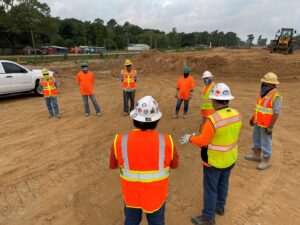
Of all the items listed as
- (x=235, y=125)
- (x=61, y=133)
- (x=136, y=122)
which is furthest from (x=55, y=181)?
(x=235, y=125)

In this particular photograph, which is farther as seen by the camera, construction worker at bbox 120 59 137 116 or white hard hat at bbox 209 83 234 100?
construction worker at bbox 120 59 137 116

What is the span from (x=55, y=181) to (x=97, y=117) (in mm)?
3910

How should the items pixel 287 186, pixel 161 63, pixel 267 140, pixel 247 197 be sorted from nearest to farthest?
pixel 247 197, pixel 287 186, pixel 267 140, pixel 161 63

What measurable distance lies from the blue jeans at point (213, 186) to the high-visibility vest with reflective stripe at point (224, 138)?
0.13 m

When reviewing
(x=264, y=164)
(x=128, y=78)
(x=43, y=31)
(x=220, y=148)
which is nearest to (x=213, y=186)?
(x=220, y=148)

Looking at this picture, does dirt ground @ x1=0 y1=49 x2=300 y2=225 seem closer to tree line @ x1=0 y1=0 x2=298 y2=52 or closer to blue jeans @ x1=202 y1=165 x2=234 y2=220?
blue jeans @ x1=202 y1=165 x2=234 y2=220

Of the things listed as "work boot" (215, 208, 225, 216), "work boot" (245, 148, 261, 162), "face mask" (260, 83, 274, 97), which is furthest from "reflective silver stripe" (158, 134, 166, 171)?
"work boot" (245, 148, 261, 162)

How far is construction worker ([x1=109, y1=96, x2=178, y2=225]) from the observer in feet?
6.84

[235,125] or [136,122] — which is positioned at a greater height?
[136,122]

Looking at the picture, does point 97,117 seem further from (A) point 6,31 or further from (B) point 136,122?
(A) point 6,31

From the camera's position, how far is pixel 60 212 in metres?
3.61

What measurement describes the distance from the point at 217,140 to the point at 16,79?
992 cm

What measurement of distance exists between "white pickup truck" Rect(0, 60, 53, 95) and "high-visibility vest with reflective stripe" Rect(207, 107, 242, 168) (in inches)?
347

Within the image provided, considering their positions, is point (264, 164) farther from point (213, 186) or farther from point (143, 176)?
point (143, 176)
